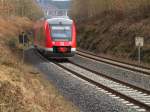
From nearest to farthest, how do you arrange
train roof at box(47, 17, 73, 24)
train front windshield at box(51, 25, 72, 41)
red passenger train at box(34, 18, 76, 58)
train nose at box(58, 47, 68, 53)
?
train nose at box(58, 47, 68, 53)
red passenger train at box(34, 18, 76, 58)
train front windshield at box(51, 25, 72, 41)
train roof at box(47, 17, 73, 24)

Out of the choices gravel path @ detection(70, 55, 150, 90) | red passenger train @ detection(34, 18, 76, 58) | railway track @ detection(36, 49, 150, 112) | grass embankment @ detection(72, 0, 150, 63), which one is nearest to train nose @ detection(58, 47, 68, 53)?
red passenger train @ detection(34, 18, 76, 58)

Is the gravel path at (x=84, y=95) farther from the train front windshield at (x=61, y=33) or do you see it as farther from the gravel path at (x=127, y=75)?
the train front windshield at (x=61, y=33)

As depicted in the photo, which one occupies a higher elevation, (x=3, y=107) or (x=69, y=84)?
(x=3, y=107)

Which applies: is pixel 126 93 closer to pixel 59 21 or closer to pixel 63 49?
pixel 63 49

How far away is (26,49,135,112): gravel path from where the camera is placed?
14.0 metres

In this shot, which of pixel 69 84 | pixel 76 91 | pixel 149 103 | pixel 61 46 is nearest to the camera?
pixel 149 103

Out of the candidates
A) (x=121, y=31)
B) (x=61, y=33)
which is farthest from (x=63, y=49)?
(x=121, y=31)

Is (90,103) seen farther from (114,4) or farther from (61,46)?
(114,4)

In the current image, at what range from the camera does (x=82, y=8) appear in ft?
338

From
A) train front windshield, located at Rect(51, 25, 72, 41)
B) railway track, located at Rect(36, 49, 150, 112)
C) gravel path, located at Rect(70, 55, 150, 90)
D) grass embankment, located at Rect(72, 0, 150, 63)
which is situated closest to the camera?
railway track, located at Rect(36, 49, 150, 112)

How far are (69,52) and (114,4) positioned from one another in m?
26.6

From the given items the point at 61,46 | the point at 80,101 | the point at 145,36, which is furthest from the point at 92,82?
the point at 145,36

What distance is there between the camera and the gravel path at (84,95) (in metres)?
14.0

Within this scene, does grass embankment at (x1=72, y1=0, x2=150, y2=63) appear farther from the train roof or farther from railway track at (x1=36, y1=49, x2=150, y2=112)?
railway track at (x1=36, y1=49, x2=150, y2=112)
